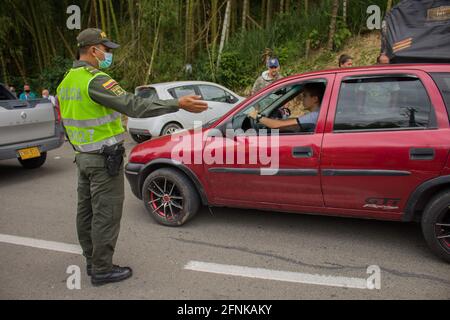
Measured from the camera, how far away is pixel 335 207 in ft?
→ 12.1

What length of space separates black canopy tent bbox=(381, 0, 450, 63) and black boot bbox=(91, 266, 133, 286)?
14.9ft

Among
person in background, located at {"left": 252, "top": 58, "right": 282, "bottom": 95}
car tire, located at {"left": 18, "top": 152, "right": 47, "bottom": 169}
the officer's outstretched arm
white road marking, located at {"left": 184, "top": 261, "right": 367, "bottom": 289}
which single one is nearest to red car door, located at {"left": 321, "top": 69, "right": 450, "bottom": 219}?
white road marking, located at {"left": 184, "top": 261, "right": 367, "bottom": 289}

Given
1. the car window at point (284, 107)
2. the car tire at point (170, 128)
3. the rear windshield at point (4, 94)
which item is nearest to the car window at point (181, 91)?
the car tire at point (170, 128)

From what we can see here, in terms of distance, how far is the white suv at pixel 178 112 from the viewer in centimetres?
897

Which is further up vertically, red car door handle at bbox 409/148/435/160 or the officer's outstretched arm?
the officer's outstretched arm

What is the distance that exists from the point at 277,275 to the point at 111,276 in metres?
1.31

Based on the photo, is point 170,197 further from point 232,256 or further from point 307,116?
point 307,116

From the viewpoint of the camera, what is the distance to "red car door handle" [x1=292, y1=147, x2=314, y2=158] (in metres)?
3.62

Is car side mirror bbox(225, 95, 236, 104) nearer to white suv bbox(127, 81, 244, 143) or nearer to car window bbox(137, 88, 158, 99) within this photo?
white suv bbox(127, 81, 244, 143)

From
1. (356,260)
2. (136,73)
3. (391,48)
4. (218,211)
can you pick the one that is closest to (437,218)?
(356,260)

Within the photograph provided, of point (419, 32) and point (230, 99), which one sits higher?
point (419, 32)

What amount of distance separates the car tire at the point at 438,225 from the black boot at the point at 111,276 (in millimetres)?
2435

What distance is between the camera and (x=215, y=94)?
972 cm

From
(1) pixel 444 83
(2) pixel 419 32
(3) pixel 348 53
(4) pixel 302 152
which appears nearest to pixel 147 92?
(2) pixel 419 32
